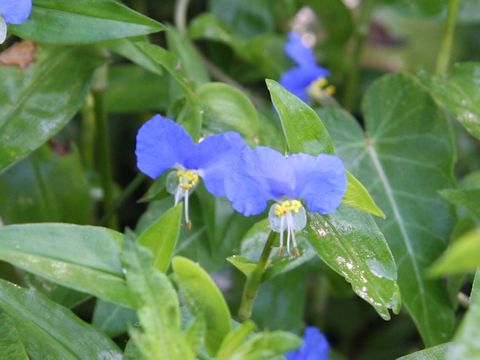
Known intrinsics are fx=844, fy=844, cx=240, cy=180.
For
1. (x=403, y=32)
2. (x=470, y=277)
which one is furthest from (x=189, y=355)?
(x=403, y=32)

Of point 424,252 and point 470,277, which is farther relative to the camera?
point 470,277

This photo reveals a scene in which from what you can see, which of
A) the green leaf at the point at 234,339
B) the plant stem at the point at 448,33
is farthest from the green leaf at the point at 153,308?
the plant stem at the point at 448,33

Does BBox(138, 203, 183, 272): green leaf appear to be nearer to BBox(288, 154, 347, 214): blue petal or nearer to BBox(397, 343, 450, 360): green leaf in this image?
BBox(288, 154, 347, 214): blue petal

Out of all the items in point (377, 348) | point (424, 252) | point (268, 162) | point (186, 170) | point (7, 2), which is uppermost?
point (7, 2)

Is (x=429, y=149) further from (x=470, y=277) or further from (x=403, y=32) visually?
(x=403, y=32)

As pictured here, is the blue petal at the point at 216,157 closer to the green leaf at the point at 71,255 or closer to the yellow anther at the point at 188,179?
the yellow anther at the point at 188,179

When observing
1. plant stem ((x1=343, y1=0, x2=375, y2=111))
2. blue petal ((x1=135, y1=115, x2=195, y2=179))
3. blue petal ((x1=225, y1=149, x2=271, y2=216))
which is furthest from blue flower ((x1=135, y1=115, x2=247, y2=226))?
plant stem ((x1=343, y1=0, x2=375, y2=111))

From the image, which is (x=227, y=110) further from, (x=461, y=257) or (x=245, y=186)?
(x=461, y=257)
